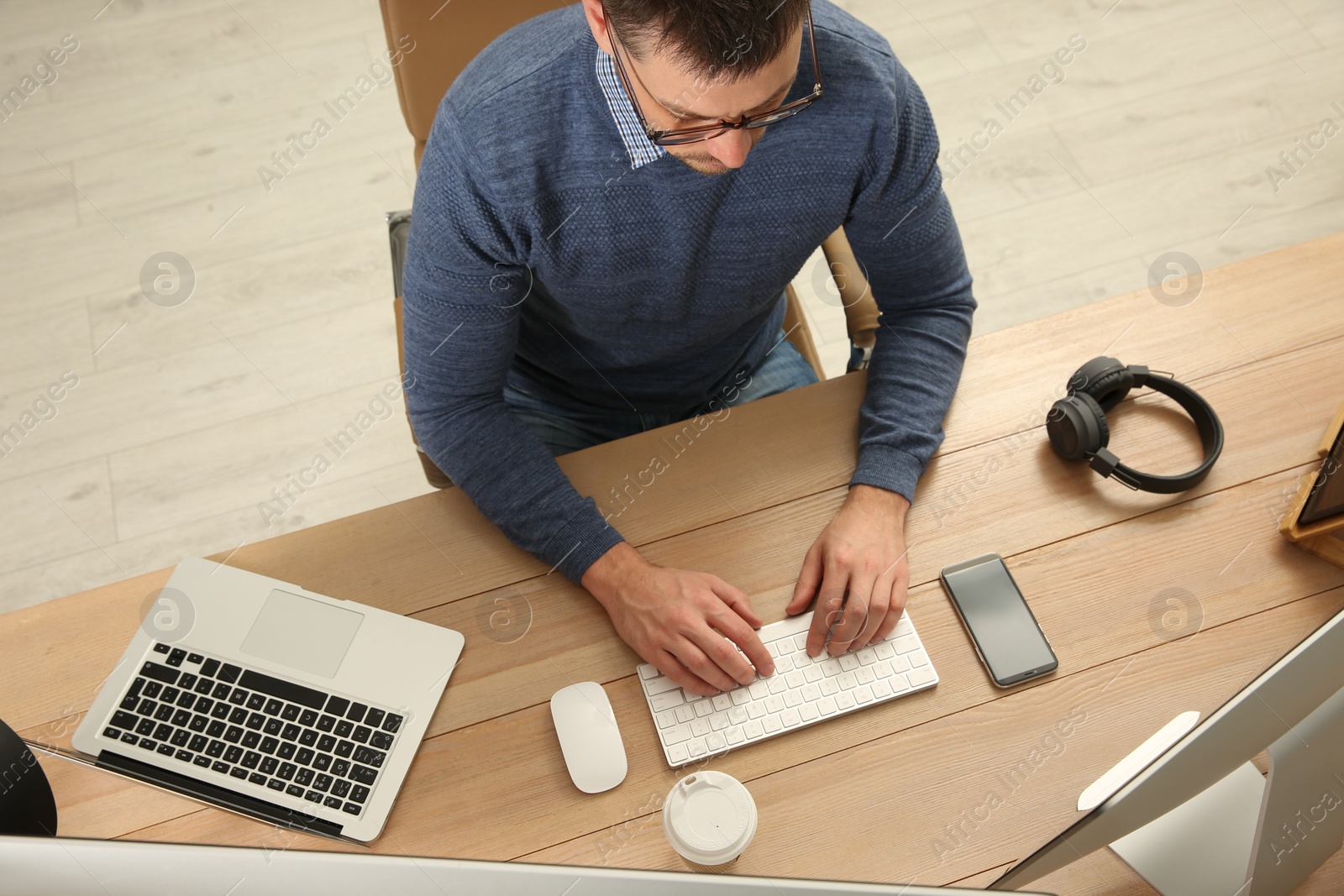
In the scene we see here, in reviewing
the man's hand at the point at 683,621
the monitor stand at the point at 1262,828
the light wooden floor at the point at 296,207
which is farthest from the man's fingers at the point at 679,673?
the light wooden floor at the point at 296,207

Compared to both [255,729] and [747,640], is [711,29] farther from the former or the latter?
[255,729]

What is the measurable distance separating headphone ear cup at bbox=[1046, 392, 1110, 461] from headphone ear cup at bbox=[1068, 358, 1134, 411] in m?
0.02

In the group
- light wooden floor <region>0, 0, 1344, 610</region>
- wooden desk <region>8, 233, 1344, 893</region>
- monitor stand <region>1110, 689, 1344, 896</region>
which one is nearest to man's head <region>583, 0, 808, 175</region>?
wooden desk <region>8, 233, 1344, 893</region>

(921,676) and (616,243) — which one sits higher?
(616,243)

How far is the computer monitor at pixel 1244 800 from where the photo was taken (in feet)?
2.03

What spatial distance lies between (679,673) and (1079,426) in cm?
53

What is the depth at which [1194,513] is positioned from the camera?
1070mm

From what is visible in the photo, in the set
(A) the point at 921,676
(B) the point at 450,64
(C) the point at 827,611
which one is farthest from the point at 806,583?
(B) the point at 450,64

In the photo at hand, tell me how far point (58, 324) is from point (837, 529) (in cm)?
205

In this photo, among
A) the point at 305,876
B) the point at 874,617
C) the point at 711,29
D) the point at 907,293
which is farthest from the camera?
the point at 907,293

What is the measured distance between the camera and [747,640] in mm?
986

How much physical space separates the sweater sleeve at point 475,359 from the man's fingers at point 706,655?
142 millimetres

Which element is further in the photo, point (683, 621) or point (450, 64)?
point (450, 64)

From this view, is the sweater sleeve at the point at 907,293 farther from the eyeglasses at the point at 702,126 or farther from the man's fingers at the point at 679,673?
the man's fingers at the point at 679,673
